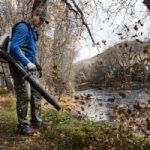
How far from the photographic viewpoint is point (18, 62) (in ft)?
26.2

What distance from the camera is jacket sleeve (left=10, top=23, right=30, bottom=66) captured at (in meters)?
7.91

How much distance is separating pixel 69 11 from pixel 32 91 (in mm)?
6846

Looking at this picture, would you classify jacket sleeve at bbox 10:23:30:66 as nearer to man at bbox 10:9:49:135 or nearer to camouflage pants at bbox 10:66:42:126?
man at bbox 10:9:49:135

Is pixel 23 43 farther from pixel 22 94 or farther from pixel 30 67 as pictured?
pixel 22 94

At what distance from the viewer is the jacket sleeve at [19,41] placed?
7.91 metres

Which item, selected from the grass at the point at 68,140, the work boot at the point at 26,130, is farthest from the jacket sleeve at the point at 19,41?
the grass at the point at 68,140

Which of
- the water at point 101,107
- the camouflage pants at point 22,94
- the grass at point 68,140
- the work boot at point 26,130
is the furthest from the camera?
the water at point 101,107

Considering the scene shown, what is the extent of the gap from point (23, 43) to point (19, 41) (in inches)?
6.2

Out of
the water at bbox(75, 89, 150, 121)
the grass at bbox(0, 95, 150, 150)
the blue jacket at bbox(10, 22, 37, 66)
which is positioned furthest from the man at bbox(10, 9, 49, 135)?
the water at bbox(75, 89, 150, 121)

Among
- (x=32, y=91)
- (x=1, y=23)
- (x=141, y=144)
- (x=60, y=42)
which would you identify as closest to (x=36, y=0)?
(x=32, y=91)

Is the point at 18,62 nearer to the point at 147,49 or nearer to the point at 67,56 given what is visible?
the point at 147,49

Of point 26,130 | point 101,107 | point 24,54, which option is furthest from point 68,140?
point 101,107

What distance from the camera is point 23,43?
8.12 metres

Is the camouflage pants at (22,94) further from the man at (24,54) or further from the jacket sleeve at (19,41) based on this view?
the jacket sleeve at (19,41)
